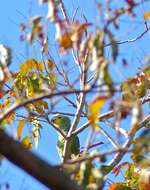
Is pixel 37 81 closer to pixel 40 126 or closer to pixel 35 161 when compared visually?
pixel 40 126

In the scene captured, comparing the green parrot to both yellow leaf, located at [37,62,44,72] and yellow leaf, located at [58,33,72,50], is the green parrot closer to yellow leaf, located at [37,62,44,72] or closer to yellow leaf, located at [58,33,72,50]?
yellow leaf, located at [37,62,44,72]

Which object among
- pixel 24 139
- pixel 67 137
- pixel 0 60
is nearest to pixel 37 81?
pixel 67 137

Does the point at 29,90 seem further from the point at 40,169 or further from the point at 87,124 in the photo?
the point at 40,169

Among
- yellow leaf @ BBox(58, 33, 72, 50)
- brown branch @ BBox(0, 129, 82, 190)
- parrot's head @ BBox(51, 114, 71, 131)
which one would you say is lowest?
brown branch @ BBox(0, 129, 82, 190)

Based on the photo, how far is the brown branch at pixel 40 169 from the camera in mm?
1729

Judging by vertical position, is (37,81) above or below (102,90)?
above

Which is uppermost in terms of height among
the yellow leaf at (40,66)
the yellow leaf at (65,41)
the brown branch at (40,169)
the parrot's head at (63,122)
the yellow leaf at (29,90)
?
the yellow leaf at (40,66)

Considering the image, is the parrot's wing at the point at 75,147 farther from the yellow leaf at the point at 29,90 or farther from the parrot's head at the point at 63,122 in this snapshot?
the yellow leaf at the point at 29,90

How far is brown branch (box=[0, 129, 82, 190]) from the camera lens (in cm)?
173

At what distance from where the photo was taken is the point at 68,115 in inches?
183

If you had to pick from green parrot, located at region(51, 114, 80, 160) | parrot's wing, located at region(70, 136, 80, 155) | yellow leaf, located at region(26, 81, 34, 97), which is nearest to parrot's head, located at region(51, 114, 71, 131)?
green parrot, located at region(51, 114, 80, 160)

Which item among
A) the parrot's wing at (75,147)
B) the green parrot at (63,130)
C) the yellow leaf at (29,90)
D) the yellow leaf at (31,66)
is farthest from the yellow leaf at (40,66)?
the parrot's wing at (75,147)

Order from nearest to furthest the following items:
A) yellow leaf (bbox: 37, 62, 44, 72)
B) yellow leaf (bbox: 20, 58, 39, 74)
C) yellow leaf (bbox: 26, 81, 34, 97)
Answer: yellow leaf (bbox: 20, 58, 39, 74) < yellow leaf (bbox: 26, 81, 34, 97) < yellow leaf (bbox: 37, 62, 44, 72)

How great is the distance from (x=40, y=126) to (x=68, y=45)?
101 inches
